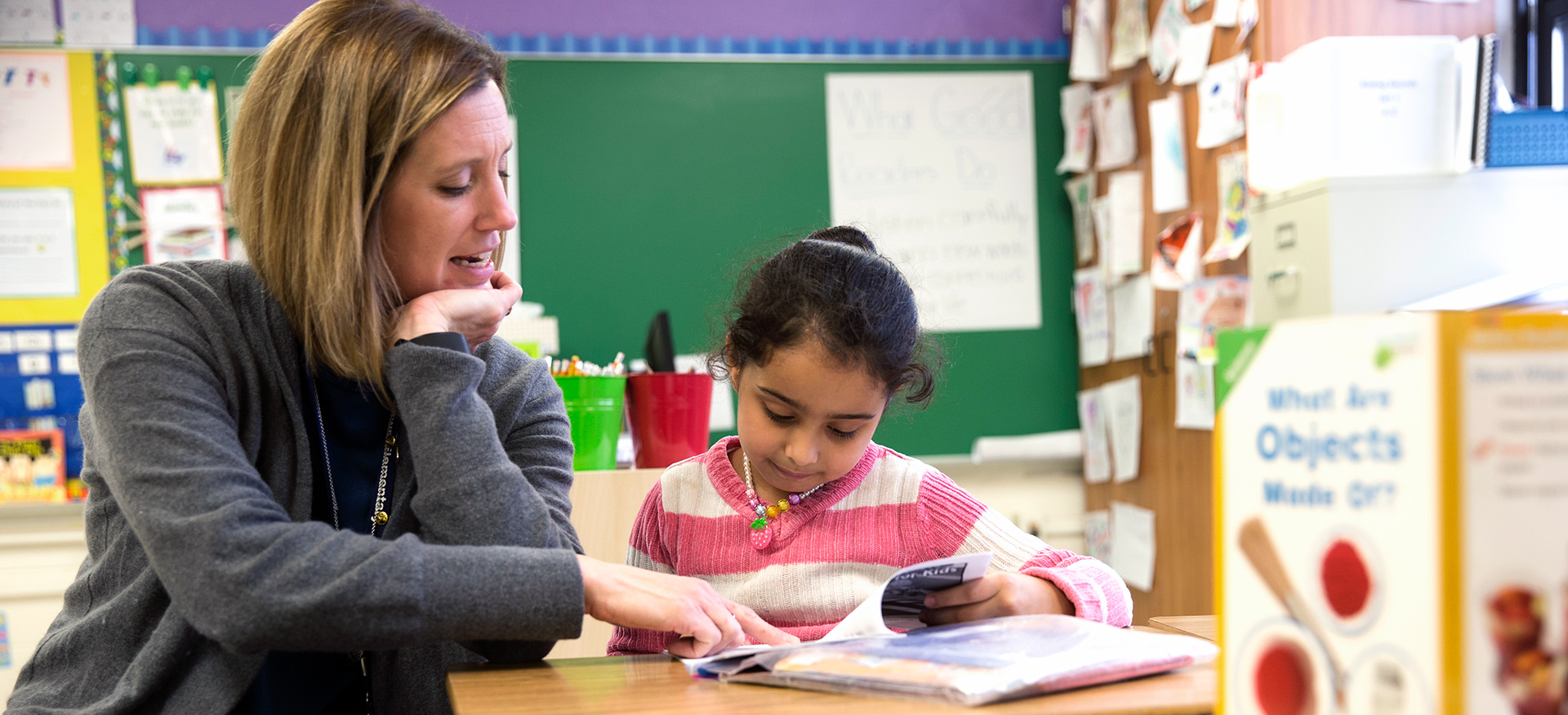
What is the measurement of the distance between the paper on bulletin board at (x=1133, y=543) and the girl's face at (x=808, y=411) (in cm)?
189

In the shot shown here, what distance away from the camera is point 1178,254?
8.75ft

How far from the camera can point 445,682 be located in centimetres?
103

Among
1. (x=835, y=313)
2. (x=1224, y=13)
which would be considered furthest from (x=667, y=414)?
(x=1224, y=13)

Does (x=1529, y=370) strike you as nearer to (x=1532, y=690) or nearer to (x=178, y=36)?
(x=1532, y=690)

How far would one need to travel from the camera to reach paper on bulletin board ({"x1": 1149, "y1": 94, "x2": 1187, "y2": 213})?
2686 mm

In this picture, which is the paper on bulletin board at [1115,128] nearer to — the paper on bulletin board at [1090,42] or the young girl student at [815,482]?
the paper on bulletin board at [1090,42]

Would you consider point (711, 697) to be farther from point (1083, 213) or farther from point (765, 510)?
point (1083, 213)

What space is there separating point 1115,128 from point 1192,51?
14.6 inches

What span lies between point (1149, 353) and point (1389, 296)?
84 centimetres

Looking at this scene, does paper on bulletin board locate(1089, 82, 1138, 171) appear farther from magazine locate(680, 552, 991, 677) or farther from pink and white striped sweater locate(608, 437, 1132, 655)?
magazine locate(680, 552, 991, 677)

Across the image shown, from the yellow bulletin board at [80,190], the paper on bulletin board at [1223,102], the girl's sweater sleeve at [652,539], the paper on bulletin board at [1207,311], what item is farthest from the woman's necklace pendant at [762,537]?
the yellow bulletin board at [80,190]

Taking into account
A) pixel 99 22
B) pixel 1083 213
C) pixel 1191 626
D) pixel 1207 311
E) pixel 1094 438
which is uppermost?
pixel 99 22

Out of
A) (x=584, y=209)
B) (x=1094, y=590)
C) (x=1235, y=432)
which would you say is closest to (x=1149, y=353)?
(x=584, y=209)

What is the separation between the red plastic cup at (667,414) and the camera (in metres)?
1.80
